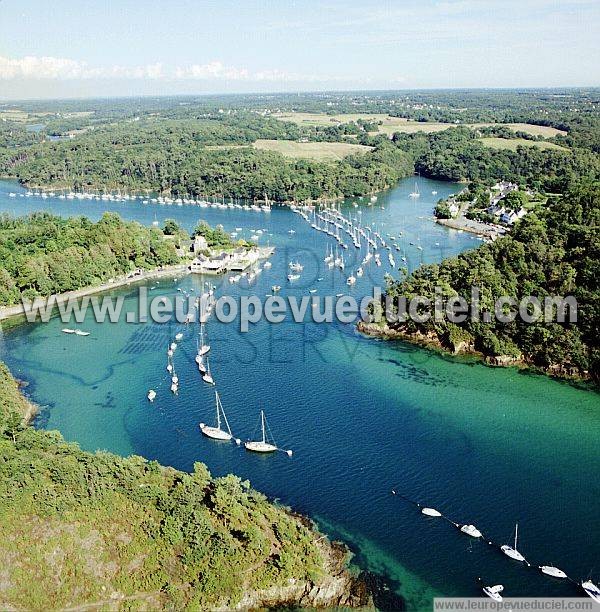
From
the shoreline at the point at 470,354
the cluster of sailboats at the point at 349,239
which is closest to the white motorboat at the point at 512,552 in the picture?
the shoreline at the point at 470,354

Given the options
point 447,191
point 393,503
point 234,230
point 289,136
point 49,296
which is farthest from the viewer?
point 289,136

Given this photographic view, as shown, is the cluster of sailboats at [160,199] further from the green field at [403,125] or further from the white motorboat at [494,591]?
the white motorboat at [494,591]

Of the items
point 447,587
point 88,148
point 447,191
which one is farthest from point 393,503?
point 88,148

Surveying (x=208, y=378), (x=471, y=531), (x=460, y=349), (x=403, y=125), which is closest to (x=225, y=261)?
(x=208, y=378)

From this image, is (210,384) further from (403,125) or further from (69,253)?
(403,125)

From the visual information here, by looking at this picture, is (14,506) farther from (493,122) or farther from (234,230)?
(493,122)
